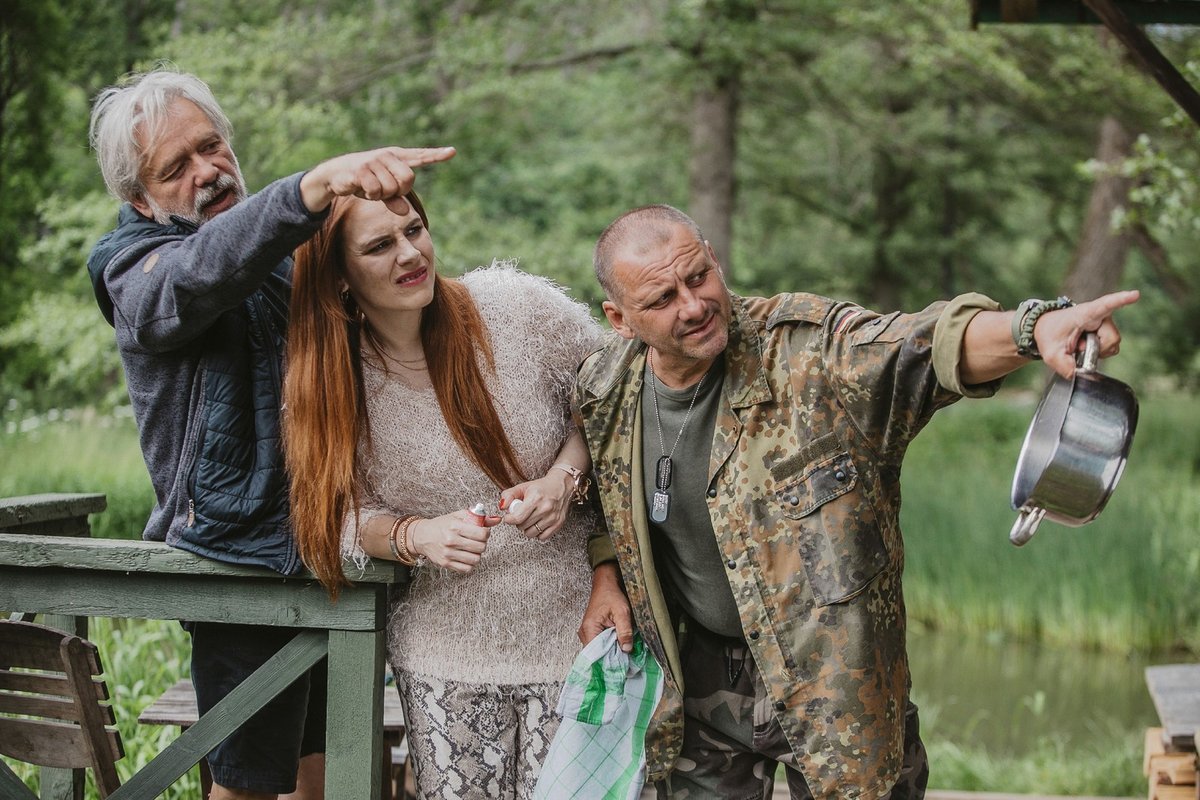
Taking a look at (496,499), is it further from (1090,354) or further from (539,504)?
(1090,354)

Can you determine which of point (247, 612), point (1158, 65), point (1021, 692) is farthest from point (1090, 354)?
point (1021, 692)

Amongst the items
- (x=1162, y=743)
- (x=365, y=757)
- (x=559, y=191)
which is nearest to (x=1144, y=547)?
(x=1162, y=743)

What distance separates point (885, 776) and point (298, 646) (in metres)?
1.14

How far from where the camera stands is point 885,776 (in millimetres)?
2338

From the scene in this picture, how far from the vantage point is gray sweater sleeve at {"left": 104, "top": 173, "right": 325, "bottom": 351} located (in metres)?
2.07

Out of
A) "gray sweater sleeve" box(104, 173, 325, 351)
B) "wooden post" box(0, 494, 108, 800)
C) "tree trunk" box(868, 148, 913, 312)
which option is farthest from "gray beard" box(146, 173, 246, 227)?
"tree trunk" box(868, 148, 913, 312)

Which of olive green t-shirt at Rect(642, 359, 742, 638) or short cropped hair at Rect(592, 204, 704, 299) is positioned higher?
short cropped hair at Rect(592, 204, 704, 299)

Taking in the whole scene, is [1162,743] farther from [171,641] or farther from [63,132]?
[63,132]

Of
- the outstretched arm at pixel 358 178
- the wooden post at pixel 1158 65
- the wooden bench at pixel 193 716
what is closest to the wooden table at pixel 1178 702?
the wooden post at pixel 1158 65

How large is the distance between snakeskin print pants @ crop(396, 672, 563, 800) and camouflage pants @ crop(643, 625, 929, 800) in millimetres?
291

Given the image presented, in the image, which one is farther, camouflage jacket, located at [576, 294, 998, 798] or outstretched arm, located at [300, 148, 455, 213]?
camouflage jacket, located at [576, 294, 998, 798]

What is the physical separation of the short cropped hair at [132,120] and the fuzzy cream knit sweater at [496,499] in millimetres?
578

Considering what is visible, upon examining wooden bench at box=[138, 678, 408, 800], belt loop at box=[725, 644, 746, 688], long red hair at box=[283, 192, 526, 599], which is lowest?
wooden bench at box=[138, 678, 408, 800]

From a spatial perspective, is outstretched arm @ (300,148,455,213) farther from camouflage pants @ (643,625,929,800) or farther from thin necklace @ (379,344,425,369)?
camouflage pants @ (643,625,929,800)
